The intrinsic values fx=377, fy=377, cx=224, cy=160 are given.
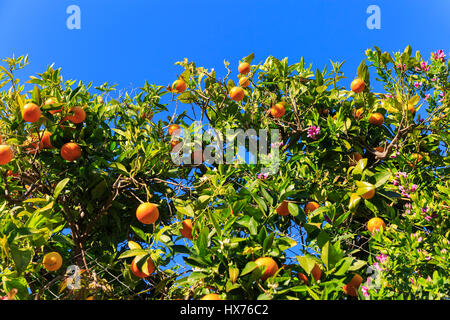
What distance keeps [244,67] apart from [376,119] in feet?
3.45

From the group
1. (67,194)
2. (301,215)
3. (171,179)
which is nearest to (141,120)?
(171,179)

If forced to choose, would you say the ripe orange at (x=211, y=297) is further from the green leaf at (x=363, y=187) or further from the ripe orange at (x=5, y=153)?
the ripe orange at (x=5, y=153)

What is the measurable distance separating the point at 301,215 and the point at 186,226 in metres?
0.56

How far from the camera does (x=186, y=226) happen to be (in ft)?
6.08

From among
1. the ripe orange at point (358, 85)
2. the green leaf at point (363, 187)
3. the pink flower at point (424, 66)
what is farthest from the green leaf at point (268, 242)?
the pink flower at point (424, 66)

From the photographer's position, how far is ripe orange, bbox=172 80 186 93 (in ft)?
9.43

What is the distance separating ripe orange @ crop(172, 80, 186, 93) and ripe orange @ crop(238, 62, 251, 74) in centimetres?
45

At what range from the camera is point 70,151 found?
2.14 m

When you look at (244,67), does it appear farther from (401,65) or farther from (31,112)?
(31,112)

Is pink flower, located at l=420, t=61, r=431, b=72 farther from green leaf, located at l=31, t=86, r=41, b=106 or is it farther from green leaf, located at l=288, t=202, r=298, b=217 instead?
green leaf, located at l=31, t=86, r=41, b=106

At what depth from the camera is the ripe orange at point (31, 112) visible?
1962 mm

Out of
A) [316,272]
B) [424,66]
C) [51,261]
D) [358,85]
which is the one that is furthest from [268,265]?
[424,66]

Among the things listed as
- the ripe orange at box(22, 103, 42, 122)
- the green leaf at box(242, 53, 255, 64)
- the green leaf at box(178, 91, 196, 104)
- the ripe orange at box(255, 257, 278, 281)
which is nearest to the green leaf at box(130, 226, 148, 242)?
the ripe orange at box(255, 257, 278, 281)
